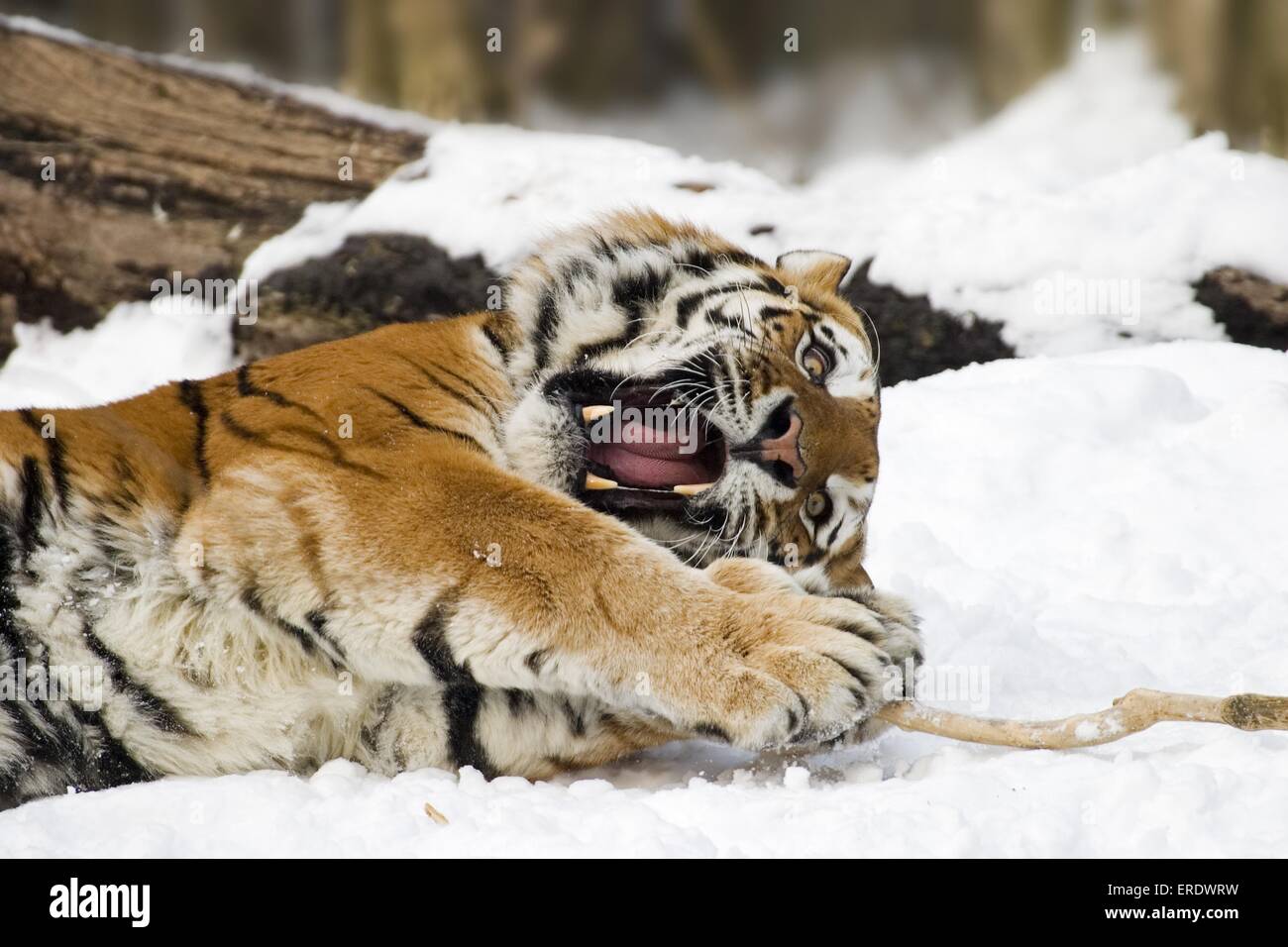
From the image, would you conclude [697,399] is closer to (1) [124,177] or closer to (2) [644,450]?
(2) [644,450]

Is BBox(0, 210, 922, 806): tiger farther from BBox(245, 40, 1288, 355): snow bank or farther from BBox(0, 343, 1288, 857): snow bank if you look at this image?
BBox(245, 40, 1288, 355): snow bank

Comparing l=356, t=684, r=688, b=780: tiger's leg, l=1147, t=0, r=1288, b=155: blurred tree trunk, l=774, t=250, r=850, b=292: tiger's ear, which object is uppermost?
l=1147, t=0, r=1288, b=155: blurred tree trunk

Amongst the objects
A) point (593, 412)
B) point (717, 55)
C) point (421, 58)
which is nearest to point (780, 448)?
point (593, 412)

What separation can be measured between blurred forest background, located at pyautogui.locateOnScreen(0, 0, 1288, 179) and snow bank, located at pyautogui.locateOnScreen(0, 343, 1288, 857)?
4378 millimetres

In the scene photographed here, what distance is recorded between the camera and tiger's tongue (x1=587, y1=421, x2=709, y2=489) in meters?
2.18

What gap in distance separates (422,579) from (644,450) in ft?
1.80

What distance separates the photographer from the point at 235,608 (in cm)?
188

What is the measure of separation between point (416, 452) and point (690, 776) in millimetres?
620

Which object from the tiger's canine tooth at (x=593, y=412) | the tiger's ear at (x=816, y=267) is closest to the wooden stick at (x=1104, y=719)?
the tiger's canine tooth at (x=593, y=412)

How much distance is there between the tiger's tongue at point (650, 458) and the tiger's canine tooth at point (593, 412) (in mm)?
39

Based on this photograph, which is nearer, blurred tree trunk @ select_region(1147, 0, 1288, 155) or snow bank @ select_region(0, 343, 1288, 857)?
snow bank @ select_region(0, 343, 1288, 857)

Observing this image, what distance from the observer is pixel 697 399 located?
84.8 inches

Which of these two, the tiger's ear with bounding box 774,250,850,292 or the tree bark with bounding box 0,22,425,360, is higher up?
the tree bark with bounding box 0,22,425,360

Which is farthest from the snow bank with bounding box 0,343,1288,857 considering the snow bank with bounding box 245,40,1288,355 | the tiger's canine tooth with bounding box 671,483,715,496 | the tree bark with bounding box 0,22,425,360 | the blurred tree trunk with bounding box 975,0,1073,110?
the blurred tree trunk with bounding box 975,0,1073,110
